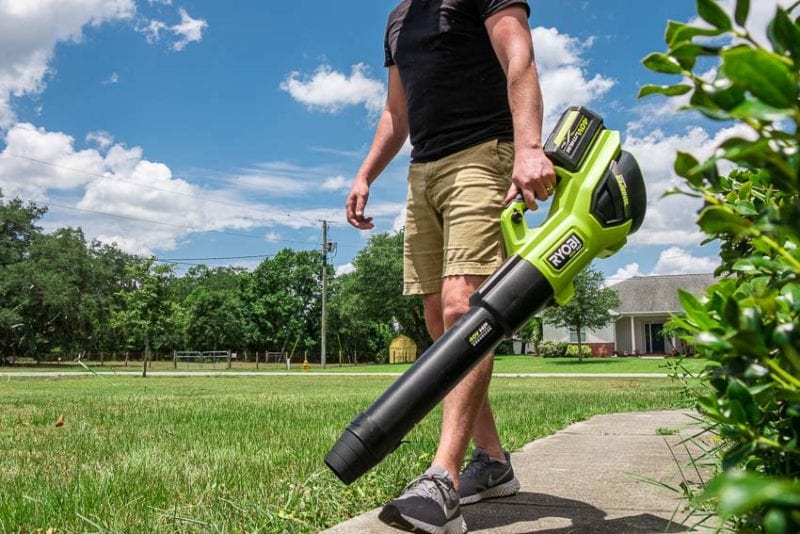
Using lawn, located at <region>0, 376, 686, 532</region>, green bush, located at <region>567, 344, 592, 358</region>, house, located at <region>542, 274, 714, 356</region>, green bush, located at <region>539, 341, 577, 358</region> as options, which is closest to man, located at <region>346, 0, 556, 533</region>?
lawn, located at <region>0, 376, 686, 532</region>

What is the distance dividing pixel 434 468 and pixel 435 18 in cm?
167

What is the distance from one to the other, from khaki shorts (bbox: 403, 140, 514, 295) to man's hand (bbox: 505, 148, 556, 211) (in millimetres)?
319

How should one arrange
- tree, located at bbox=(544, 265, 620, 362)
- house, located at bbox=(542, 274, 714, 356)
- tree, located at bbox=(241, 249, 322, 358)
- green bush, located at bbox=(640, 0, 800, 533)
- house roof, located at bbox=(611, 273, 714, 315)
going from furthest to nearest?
tree, located at bbox=(241, 249, 322, 358)
house, located at bbox=(542, 274, 714, 356)
house roof, located at bbox=(611, 273, 714, 315)
tree, located at bbox=(544, 265, 620, 362)
green bush, located at bbox=(640, 0, 800, 533)

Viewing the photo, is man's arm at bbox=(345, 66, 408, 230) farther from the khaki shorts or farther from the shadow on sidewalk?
the shadow on sidewalk

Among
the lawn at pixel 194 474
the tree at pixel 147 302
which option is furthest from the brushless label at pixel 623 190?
the tree at pixel 147 302

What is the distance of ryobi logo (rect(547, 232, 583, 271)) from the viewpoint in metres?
2.06

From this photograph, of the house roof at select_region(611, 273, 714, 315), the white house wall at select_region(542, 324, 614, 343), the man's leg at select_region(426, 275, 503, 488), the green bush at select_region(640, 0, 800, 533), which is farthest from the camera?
the white house wall at select_region(542, 324, 614, 343)

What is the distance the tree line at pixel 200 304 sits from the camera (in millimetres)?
48469

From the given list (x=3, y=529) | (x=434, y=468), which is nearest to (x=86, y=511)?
(x=3, y=529)

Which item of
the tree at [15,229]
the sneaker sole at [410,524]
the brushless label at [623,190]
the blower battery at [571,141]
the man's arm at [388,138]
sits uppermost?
the tree at [15,229]

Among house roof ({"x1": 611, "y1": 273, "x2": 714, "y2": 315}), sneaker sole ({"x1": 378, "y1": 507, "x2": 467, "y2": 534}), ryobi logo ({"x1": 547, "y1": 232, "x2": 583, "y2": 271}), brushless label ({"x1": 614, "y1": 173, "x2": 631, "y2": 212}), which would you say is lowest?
sneaker sole ({"x1": 378, "y1": 507, "x2": 467, "y2": 534})

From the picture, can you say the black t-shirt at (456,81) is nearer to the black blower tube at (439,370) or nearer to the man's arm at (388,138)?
the man's arm at (388,138)

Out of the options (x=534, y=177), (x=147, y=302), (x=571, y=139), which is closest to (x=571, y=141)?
(x=571, y=139)

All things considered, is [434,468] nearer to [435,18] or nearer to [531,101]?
[531,101]
